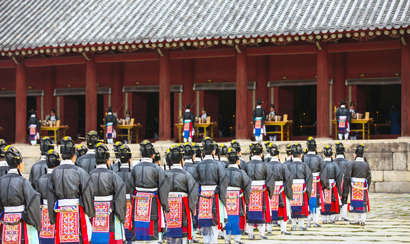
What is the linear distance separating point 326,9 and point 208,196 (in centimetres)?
994

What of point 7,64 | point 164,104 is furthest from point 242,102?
point 7,64

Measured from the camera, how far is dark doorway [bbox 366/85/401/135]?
21.5 m

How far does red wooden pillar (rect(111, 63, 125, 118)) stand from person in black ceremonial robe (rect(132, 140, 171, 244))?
12555mm

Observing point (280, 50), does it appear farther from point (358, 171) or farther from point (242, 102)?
point (358, 171)

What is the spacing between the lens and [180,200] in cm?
842

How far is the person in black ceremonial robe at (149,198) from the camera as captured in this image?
801 cm

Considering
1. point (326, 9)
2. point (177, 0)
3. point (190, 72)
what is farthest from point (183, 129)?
point (326, 9)

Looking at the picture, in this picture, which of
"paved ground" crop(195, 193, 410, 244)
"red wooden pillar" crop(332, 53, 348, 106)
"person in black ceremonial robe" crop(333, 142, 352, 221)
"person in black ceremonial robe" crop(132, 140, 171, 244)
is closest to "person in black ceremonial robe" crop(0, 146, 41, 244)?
"person in black ceremonial robe" crop(132, 140, 171, 244)

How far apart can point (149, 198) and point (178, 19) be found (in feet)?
36.7

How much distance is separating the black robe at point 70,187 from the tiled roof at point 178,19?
33.0ft

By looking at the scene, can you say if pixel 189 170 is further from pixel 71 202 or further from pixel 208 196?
pixel 71 202

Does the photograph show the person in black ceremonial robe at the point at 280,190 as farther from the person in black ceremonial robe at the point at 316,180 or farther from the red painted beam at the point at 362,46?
the red painted beam at the point at 362,46

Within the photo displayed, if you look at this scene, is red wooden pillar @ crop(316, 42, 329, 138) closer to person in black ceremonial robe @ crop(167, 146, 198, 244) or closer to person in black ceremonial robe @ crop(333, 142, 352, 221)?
person in black ceremonial robe @ crop(333, 142, 352, 221)

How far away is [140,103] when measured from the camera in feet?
68.2
